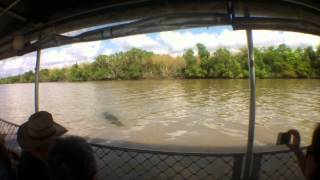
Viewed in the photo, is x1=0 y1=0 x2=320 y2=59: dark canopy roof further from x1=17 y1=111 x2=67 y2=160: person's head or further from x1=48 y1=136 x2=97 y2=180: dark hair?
x1=48 y1=136 x2=97 y2=180: dark hair

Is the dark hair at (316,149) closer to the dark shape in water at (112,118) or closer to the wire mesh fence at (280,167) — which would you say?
the wire mesh fence at (280,167)

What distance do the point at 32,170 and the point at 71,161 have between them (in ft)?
2.21

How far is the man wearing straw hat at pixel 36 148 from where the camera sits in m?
1.48

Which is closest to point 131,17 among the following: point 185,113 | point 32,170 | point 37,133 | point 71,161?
point 37,133

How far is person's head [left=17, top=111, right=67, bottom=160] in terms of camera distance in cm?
148

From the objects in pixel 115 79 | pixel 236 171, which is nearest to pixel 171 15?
pixel 236 171

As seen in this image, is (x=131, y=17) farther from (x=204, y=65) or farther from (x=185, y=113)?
(x=204, y=65)

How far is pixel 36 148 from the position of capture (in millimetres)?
1481

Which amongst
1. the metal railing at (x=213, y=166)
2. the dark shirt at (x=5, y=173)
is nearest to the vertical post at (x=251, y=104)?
the metal railing at (x=213, y=166)

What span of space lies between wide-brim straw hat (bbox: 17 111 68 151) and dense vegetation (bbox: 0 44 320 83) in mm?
25934

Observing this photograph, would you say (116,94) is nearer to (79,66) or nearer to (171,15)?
(79,66)

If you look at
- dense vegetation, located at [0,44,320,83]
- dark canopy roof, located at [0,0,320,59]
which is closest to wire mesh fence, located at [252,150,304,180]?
dark canopy roof, located at [0,0,320,59]

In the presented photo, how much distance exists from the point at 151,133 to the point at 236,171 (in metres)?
14.4

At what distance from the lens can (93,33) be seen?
254 cm
